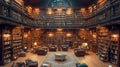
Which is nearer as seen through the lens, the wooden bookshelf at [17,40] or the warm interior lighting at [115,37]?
the warm interior lighting at [115,37]

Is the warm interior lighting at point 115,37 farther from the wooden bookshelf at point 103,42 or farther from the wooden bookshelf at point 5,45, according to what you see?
the wooden bookshelf at point 5,45

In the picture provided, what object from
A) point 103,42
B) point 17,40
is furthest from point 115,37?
point 17,40

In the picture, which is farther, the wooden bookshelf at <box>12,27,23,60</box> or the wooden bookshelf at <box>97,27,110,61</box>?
the wooden bookshelf at <box>12,27,23,60</box>

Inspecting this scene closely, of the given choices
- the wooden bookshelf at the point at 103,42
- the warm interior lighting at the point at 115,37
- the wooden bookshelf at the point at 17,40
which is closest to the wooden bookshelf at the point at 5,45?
the wooden bookshelf at the point at 17,40

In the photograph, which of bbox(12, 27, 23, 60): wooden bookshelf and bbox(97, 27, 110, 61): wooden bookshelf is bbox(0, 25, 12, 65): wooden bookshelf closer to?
bbox(12, 27, 23, 60): wooden bookshelf

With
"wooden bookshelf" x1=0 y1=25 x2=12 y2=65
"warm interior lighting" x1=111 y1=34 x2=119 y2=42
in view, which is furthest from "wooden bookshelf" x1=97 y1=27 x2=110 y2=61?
"wooden bookshelf" x1=0 y1=25 x2=12 y2=65

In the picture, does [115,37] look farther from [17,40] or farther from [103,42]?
[17,40]

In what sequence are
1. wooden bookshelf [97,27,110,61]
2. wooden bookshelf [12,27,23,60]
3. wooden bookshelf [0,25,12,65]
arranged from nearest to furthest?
wooden bookshelf [0,25,12,65], wooden bookshelf [97,27,110,61], wooden bookshelf [12,27,23,60]

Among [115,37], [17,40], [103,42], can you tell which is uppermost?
[115,37]

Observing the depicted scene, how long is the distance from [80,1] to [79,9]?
127cm

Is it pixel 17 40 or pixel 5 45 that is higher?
pixel 17 40

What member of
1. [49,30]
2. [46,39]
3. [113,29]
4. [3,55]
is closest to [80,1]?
[49,30]

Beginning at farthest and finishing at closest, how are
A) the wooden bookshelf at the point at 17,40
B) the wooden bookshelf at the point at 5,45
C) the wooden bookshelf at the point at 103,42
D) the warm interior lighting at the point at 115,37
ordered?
the wooden bookshelf at the point at 17,40 → the wooden bookshelf at the point at 103,42 → the warm interior lighting at the point at 115,37 → the wooden bookshelf at the point at 5,45

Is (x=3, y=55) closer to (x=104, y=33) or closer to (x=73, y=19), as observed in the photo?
(x=104, y=33)
